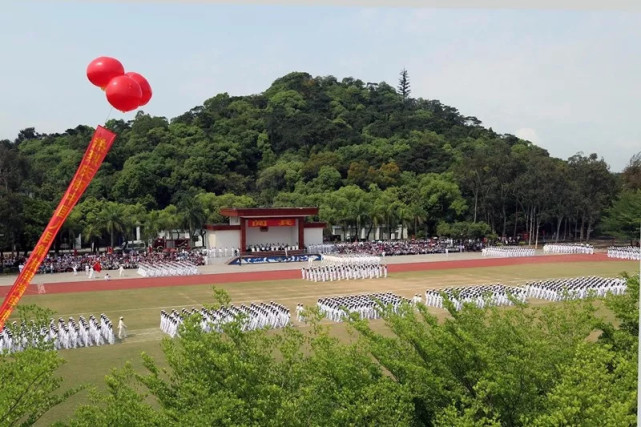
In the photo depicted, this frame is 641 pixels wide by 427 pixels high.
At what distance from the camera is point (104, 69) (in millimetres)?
5965

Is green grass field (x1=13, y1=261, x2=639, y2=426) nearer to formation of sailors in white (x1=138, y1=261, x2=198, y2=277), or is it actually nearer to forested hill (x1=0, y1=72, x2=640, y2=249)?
formation of sailors in white (x1=138, y1=261, x2=198, y2=277)

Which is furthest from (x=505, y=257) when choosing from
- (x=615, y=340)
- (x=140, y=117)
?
(x=140, y=117)

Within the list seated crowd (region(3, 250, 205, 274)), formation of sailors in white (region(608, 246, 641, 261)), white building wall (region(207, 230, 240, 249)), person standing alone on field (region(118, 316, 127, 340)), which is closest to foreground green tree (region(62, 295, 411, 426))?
person standing alone on field (region(118, 316, 127, 340))

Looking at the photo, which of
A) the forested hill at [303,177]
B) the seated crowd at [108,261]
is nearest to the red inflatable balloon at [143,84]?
the seated crowd at [108,261]

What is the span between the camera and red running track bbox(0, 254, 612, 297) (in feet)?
79.9

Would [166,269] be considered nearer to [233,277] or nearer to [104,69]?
[233,277]

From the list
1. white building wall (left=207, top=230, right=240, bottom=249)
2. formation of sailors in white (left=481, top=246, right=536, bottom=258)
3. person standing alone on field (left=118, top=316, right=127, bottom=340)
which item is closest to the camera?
person standing alone on field (left=118, top=316, right=127, bottom=340)

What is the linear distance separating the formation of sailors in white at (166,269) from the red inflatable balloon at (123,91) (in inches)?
913

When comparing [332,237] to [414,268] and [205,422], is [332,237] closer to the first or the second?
[414,268]

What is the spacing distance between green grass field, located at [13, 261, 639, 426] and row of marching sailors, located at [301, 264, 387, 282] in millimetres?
663

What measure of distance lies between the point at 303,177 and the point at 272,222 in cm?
1804

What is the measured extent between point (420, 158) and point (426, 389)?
51.8 m

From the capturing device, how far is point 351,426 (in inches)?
213

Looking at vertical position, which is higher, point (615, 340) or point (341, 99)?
point (341, 99)
